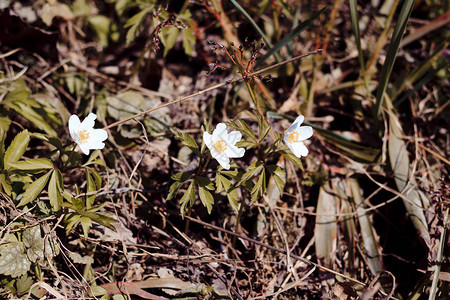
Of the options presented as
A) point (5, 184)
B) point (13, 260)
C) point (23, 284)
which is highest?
point (5, 184)

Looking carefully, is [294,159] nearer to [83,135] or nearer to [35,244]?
[83,135]

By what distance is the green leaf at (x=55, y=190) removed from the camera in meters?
2.05

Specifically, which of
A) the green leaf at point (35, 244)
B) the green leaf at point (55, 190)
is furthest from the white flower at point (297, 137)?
the green leaf at point (35, 244)

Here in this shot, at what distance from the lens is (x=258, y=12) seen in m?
3.38

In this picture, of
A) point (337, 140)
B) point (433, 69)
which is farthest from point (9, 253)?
point (433, 69)

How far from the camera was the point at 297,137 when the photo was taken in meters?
2.19

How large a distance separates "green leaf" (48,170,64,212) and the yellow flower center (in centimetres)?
23

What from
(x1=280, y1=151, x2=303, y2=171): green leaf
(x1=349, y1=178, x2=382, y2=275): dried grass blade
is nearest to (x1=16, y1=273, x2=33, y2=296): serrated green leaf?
(x1=280, y1=151, x2=303, y2=171): green leaf

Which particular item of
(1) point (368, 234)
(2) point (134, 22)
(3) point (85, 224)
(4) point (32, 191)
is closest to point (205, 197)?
(3) point (85, 224)

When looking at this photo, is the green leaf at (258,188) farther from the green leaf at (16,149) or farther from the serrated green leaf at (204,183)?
the green leaf at (16,149)

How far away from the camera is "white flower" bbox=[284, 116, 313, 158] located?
80.6 inches

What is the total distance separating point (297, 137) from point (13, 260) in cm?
178

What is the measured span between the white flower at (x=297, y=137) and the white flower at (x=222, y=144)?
0.27m

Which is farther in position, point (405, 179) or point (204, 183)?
point (405, 179)
